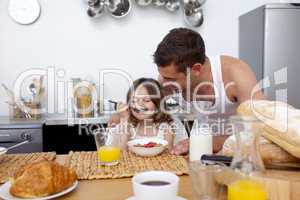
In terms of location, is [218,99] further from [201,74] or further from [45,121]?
[45,121]

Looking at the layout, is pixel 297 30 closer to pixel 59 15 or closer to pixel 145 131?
pixel 145 131

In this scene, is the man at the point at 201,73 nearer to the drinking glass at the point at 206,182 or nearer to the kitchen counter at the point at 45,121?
the drinking glass at the point at 206,182

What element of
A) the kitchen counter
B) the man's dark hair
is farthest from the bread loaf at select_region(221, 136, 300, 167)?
the kitchen counter

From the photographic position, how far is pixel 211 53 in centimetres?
285

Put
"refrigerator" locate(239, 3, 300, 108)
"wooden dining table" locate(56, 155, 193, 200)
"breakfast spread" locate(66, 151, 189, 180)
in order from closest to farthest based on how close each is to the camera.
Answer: "wooden dining table" locate(56, 155, 193, 200)
"breakfast spread" locate(66, 151, 189, 180)
"refrigerator" locate(239, 3, 300, 108)

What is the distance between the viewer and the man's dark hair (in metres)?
1.49

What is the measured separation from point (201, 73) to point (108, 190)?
0.98m

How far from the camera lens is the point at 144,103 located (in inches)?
71.1

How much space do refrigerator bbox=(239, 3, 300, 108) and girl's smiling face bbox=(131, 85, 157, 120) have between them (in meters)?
1.07

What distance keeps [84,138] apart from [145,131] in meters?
0.90

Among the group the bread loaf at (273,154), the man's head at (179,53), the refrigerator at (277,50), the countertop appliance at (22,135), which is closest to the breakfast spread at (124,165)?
the bread loaf at (273,154)

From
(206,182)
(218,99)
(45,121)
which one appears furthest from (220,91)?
(45,121)

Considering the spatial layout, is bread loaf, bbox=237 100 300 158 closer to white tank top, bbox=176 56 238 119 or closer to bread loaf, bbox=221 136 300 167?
bread loaf, bbox=221 136 300 167

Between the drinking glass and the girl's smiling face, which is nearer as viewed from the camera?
the drinking glass
